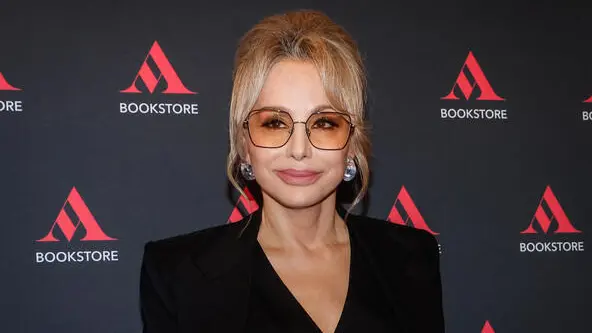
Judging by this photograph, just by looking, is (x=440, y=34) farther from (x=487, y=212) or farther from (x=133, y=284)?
(x=133, y=284)

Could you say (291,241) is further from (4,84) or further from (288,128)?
(4,84)

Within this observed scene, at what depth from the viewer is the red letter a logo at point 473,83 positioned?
1924 mm

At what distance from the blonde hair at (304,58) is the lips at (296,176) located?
146 millimetres

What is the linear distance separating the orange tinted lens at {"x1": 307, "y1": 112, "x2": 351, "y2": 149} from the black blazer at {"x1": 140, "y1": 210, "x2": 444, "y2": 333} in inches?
11.8

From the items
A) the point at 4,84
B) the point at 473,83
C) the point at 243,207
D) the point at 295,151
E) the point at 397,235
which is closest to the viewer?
the point at 295,151

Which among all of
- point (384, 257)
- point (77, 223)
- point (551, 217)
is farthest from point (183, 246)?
point (551, 217)

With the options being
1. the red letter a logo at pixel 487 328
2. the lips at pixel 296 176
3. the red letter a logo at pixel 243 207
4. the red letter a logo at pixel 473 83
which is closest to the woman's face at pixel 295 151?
the lips at pixel 296 176

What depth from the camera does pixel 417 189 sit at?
74.5 inches

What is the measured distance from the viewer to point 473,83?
6.35 ft

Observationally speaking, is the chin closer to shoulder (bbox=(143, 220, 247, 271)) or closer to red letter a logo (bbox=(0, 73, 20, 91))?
shoulder (bbox=(143, 220, 247, 271))

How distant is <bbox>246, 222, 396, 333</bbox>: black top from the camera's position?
1.18m

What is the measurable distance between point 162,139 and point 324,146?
77cm

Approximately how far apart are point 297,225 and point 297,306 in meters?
0.22

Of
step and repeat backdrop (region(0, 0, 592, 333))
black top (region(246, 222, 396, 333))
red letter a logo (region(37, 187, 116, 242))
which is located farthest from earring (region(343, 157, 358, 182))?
red letter a logo (region(37, 187, 116, 242))
